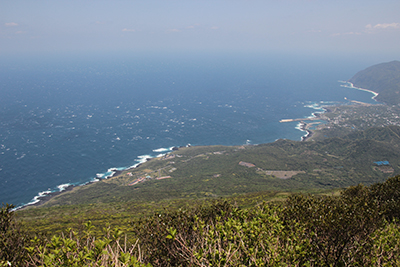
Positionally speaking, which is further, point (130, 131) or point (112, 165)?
point (130, 131)

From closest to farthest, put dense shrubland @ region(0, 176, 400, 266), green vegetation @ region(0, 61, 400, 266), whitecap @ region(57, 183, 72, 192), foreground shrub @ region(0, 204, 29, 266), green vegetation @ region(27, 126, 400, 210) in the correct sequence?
1. dense shrubland @ region(0, 176, 400, 266)
2. green vegetation @ region(0, 61, 400, 266)
3. foreground shrub @ region(0, 204, 29, 266)
4. green vegetation @ region(27, 126, 400, 210)
5. whitecap @ region(57, 183, 72, 192)

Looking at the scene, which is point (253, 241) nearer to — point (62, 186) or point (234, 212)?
point (234, 212)

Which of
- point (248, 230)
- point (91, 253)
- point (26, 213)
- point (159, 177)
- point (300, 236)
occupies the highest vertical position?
point (91, 253)

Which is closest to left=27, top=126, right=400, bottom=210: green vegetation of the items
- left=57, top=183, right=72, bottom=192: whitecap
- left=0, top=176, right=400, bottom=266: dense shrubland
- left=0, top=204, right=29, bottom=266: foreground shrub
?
left=57, top=183, right=72, bottom=192: whitecap

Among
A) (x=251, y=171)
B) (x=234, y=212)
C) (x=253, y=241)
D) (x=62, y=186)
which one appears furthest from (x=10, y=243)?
(x=251, y=171)

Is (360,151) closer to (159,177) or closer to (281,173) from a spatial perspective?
(281,173)

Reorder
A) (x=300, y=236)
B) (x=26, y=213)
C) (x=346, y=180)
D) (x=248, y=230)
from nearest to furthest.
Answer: (x=248, y=230)
(x=300, y=236)
(x=26, y=213)
(x=346, y=180)

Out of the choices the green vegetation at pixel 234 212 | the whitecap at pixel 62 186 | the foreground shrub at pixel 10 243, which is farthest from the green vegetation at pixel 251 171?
the foreground shrub at pixel 10 243

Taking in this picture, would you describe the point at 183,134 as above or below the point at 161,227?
below

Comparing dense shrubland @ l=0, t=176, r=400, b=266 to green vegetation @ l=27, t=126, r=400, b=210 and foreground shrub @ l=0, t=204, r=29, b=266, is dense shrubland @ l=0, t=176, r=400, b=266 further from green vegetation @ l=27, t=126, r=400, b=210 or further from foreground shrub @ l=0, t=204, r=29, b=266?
green vegetation @ l=27, t=126, r=400, b=210

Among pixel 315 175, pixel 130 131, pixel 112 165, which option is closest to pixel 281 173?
pixel 315 175

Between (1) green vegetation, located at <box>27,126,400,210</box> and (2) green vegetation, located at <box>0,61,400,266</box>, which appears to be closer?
(2) green vegetation, located at <box>0,61,400,266</box>
